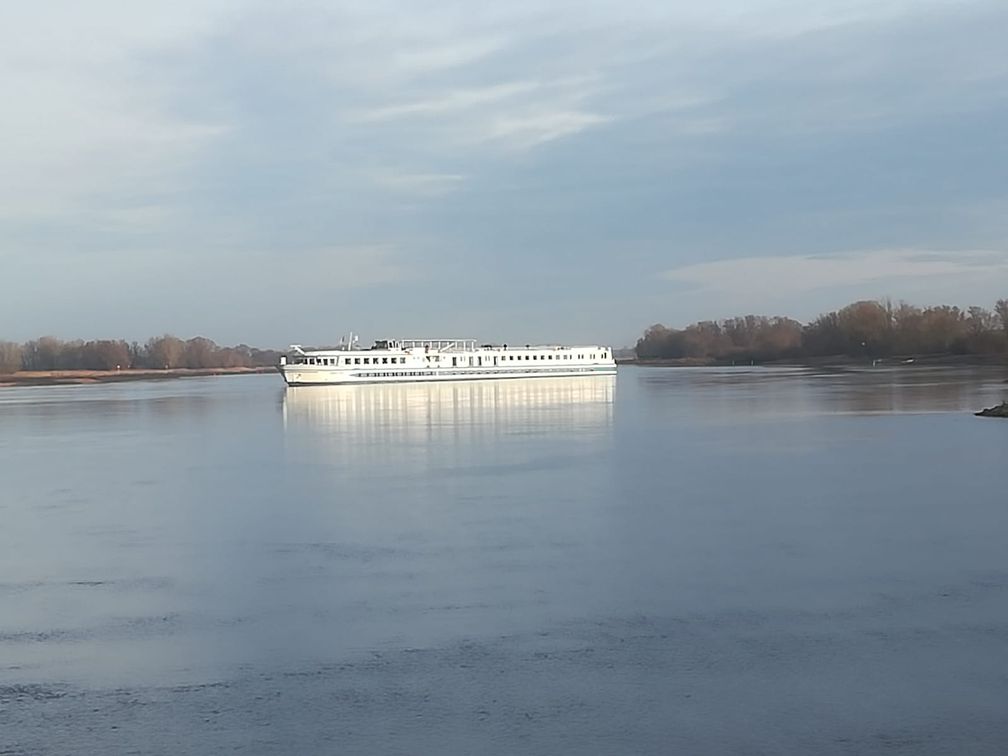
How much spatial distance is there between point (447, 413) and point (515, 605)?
72.7 ft

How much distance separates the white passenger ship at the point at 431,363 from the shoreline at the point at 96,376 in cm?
2577

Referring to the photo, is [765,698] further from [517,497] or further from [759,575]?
[517,497]

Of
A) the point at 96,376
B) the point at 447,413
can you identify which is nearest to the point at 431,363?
the point at 447,413

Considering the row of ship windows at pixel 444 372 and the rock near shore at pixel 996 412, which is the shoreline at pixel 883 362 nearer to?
the row of ship windows at pixel 444 372

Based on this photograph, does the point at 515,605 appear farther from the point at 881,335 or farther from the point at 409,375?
the point at 881,335

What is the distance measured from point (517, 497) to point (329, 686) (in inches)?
255

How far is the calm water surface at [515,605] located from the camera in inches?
191

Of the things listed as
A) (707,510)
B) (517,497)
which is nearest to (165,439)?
(517,497)

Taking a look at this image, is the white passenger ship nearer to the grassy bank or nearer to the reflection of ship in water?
the reflection of ship in water

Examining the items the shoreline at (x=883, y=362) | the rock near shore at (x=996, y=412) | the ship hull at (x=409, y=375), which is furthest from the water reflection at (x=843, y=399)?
the shoreline at (x=883, y=362)

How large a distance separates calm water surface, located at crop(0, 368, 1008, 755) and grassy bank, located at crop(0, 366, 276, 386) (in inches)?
2793

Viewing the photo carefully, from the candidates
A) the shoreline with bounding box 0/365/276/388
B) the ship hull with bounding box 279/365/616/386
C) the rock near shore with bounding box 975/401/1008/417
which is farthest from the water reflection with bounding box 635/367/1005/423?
the shoreline with bounding box 0/365/276/388

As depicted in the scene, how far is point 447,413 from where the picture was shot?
95.2ft

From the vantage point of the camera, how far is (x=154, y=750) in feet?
15.1
